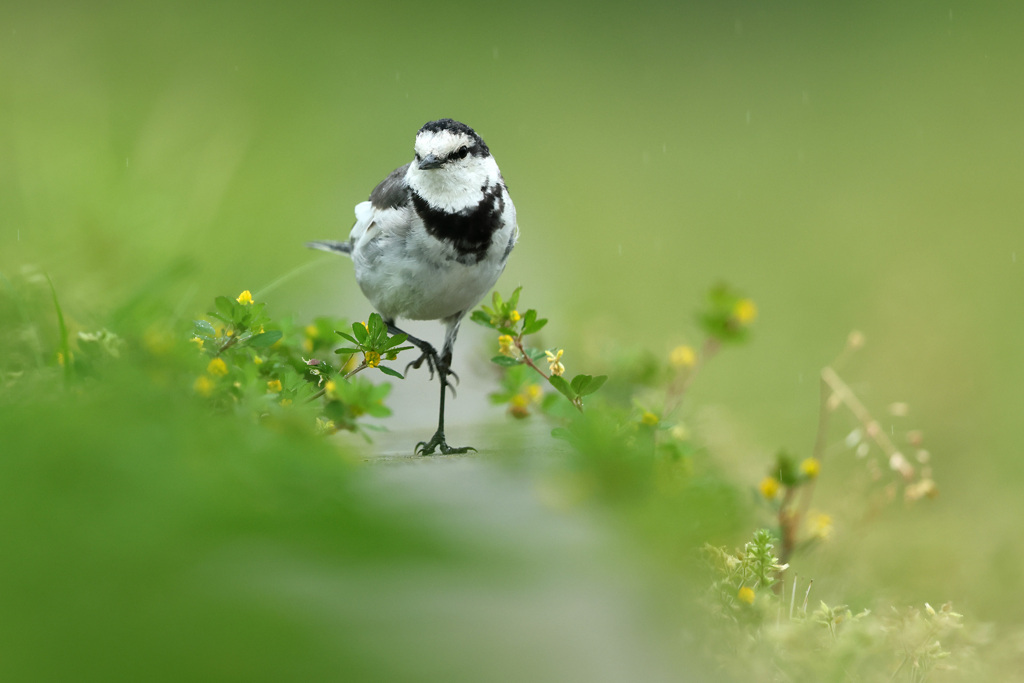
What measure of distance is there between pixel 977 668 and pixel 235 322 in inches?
79.0

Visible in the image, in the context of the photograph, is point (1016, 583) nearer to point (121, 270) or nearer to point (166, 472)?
point (166, 472)

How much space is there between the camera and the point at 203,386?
6.45 feet

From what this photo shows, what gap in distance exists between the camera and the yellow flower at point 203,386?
196cm

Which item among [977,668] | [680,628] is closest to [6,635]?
[680,628]

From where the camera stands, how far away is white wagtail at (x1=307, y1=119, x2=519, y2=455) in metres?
3.12

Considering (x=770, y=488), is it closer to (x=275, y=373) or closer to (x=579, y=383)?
(x=579, y=383)

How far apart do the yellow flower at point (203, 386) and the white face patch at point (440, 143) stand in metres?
1.32

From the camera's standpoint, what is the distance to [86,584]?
3.84 ft

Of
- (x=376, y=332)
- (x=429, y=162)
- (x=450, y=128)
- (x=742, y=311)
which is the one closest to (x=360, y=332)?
(x=376, y=332)

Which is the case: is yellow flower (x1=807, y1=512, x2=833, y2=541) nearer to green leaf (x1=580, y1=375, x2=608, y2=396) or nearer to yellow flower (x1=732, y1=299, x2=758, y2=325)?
yellow flower (x1=732, y1=299, x2=758, y2=325)

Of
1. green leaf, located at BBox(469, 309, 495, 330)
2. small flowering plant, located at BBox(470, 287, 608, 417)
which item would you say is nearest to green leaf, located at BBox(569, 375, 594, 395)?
small flowering plant, located at BBox(470, 287, 608, 417)

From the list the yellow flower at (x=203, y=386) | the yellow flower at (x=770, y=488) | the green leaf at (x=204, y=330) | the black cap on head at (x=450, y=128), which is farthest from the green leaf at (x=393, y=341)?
the yellow flower at (x=770, y=488)

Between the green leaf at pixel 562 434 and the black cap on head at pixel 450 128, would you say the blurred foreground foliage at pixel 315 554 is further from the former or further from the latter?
the black cap on head at pixel 450 128

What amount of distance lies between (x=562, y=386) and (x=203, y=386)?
94 cm
